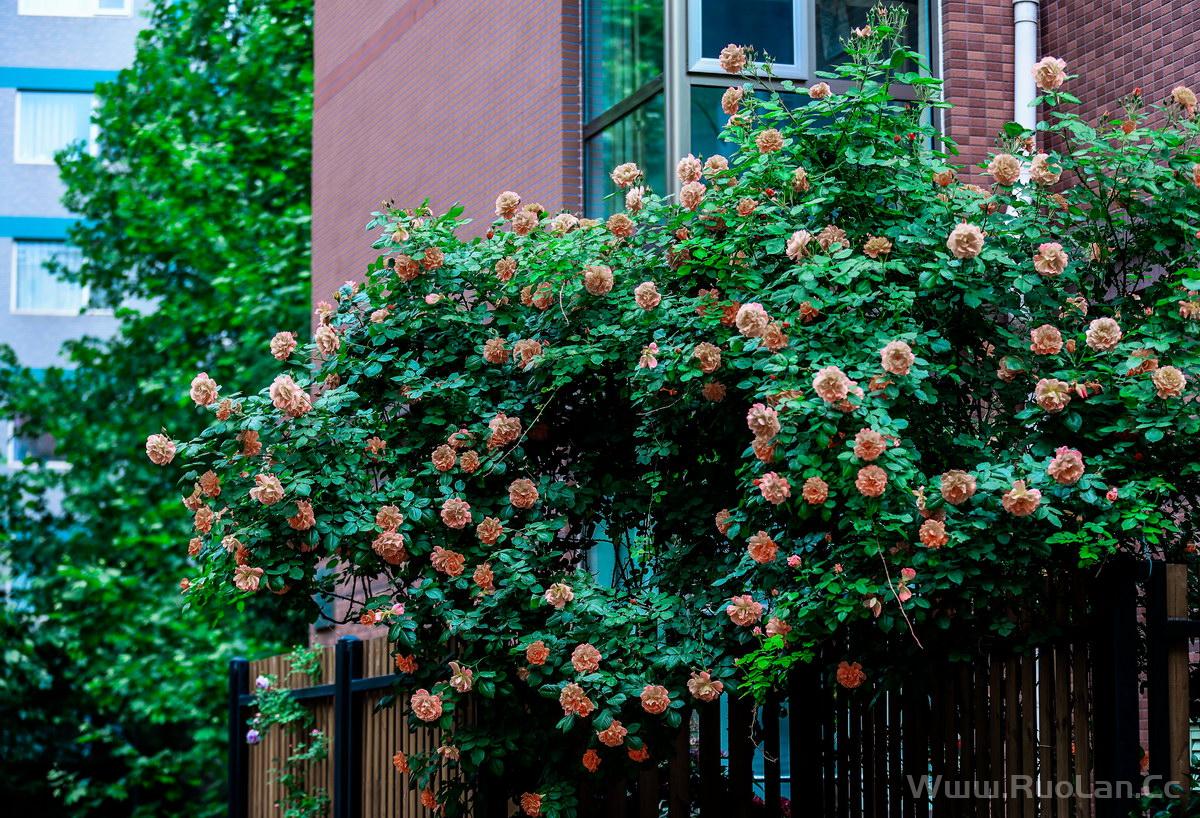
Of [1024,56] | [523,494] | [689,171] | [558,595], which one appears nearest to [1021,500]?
[558,595]

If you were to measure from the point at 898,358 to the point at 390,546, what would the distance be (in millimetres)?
2237

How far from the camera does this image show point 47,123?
32531 millimetres

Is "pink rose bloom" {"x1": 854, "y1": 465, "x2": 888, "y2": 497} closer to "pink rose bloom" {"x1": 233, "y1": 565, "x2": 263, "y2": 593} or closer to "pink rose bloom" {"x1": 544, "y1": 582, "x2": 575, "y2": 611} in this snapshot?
"pink rose bloom" {"x1": 544, "y1": 582, "x2": 575, "y2": 611}

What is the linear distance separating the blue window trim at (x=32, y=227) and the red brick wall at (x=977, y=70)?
82.6ft

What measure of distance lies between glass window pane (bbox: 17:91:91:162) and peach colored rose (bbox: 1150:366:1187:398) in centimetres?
2980

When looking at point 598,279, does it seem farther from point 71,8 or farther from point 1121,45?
point 71,8

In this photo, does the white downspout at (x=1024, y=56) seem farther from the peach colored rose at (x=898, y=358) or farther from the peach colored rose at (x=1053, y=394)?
the peach colored rose at (x=898, y=358)

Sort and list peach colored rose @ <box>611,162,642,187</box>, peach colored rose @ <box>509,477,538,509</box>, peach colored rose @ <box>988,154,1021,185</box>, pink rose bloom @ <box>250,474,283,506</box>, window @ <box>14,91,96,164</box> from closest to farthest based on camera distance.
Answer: peach colored rose @ <box>988,154,1021,185</box>, pink rose bloom @ <box>250,474,283,506</box>, peach colored rose @ <box>509,477,538,509</box>, peach colored rose @ <box>611,162,642,187</box>, window @ <box>14,91,96,164</box>

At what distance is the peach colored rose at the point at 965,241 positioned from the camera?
18.8ft

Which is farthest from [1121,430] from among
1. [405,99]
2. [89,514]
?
[89,514]

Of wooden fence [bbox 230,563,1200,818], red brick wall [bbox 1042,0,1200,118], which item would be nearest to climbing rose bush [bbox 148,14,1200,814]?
wooden fence [bbox 230,563,1200,818]

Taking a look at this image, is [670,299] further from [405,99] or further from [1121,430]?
[405,99]

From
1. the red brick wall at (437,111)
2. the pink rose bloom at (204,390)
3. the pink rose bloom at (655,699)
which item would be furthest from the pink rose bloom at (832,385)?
the red brick wall at (437,111)

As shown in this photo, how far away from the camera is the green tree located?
22.4 m
